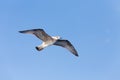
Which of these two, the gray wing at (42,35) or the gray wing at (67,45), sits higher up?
the gray wing at (67,45)

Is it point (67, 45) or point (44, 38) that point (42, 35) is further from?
point (67, 45)

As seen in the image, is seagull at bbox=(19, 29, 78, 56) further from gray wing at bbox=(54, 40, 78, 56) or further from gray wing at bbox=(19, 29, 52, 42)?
gray wing at bbox=(54, 40, 78, 56)

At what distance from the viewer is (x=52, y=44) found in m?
45.3

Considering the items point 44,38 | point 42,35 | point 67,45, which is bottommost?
point 44,38

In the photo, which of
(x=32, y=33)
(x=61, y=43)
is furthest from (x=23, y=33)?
(x=61, y=43)

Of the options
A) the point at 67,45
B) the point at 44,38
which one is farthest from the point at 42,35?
the point at 67,45

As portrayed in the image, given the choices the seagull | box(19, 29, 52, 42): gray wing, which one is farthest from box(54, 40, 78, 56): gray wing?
box(19, 29, 52, 42): gray wing

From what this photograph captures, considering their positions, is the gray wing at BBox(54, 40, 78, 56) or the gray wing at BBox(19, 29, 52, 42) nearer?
the gray wing at BBox(19, 29, 52, 42)

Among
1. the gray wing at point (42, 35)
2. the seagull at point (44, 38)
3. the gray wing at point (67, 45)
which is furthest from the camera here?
the gray wing at point (67, 45)

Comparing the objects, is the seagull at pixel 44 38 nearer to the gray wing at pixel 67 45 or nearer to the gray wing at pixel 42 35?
the gray wing at pixel 42 35

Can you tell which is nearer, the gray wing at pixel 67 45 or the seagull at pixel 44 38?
the seagull at pixel 44 38

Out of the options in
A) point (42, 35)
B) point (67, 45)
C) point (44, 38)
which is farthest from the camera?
point (67, 45)

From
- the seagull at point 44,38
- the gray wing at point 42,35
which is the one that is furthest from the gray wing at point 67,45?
the gray wing at point 42,35

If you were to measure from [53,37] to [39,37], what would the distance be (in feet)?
4.92
